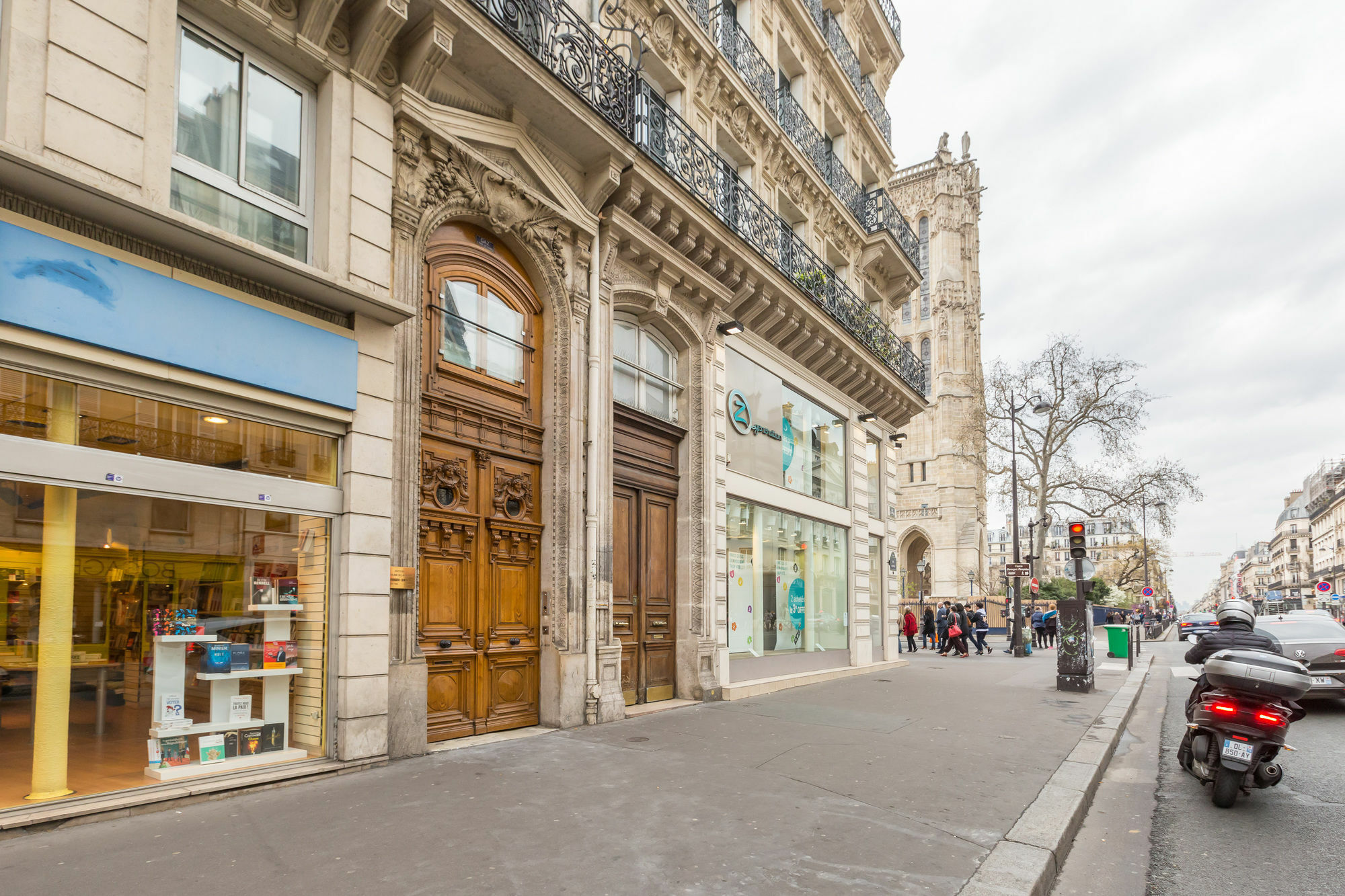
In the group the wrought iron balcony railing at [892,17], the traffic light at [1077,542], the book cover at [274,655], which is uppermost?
the wrought iron balcony railing at [892,17]

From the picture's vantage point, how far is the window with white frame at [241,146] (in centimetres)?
613

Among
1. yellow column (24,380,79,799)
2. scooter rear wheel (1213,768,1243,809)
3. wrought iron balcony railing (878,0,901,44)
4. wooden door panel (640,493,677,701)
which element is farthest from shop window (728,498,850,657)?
wrought iron balcony railing (878,0,901,44)

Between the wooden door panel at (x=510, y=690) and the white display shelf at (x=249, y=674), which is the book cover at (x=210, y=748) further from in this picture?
the wooden door panel at (x=510, y=690)

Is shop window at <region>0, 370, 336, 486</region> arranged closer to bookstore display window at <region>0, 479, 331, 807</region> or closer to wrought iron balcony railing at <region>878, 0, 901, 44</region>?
bookstore display window at <region>0, 479, 331, 807</region>

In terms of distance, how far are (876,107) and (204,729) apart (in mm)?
20427

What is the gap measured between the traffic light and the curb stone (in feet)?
22.7

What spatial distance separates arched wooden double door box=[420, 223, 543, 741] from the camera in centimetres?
789

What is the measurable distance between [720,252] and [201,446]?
7.93 metres

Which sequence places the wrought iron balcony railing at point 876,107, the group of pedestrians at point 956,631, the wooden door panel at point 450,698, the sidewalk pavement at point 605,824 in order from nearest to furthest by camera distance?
1. the sidewalk pavement at point 605,824
2. the wooden door panel at point 450,698
3. the wrought iron balcony railing at point 876,107
4. the group of pedestrians at point 956,631

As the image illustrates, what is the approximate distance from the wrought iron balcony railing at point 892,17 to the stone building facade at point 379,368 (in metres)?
9.88

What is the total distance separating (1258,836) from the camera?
557 centimetres

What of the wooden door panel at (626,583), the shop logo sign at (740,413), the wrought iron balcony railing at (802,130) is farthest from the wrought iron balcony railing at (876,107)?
the wooden door panel at (626,583)

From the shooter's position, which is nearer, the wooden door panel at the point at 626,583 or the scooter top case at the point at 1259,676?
the scooter top case at the point at 1259,676

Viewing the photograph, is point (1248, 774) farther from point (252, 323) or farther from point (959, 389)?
point (959, 389)
